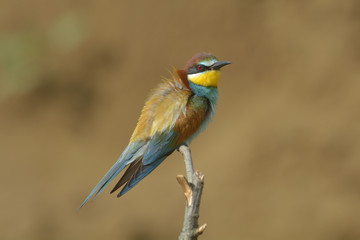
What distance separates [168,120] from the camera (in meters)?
1.82

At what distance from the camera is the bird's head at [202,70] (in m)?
1.96

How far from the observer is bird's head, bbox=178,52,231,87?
196cm

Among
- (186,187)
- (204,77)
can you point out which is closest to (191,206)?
(186,187)

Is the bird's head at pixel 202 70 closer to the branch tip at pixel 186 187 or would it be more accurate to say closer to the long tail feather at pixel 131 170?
the long tail feather at pixel 131 170

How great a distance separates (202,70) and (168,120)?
260 millimetres

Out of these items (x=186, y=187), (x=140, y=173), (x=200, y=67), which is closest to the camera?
(x=186, y=187)

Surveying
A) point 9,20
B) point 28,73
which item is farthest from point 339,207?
point 9,20

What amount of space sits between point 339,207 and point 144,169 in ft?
8.17

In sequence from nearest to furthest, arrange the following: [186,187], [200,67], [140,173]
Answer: [186,187] < [140,173] < [200,67]

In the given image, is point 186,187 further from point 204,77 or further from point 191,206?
point 204,77

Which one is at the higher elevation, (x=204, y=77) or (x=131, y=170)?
(x=204, y=77)

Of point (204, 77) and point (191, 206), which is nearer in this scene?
point (191, 206)

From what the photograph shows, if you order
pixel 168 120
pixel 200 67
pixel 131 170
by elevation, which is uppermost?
pixel 200 67

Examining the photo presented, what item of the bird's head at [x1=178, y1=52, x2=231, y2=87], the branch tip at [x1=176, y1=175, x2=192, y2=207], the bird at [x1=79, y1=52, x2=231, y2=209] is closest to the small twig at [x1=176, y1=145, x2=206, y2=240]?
the branch tip at [x1=176, y1=175, x2=192, y2=207]
